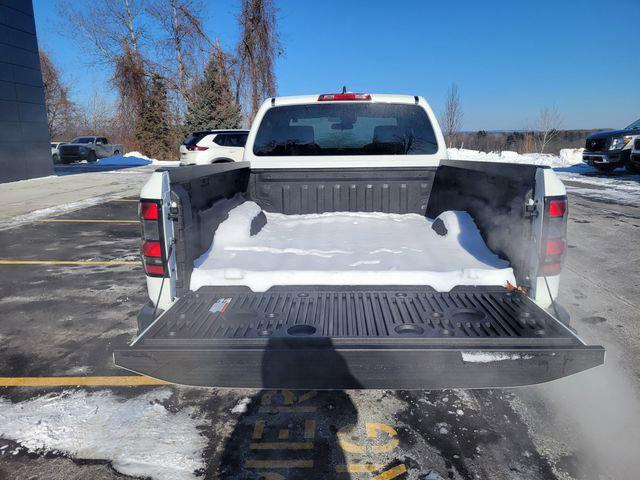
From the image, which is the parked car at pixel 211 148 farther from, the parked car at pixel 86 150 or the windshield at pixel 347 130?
the parked car at pixel 86 150

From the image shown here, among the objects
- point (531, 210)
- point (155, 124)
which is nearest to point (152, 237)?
point (531, 210)

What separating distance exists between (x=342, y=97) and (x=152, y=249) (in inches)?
98.0

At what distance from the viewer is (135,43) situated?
31.1 metres

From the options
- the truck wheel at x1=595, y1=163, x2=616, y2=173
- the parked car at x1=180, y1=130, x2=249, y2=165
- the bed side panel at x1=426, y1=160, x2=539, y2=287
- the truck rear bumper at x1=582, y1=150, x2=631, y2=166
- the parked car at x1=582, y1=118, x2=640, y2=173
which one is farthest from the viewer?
the truck wheel at x1=595, y1=163, x2=616, y2=173

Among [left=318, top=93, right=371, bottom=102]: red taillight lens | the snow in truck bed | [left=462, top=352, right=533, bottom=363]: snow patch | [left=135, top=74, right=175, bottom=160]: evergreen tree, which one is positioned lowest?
[left=462, top=352, right=533, bottom=363]: snow patch

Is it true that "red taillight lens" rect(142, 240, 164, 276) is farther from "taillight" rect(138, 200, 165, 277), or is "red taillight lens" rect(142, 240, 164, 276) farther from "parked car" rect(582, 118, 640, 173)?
"parked car" rect(582, 118, 640, 173)

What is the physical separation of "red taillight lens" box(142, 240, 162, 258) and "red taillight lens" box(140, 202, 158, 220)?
0.15m

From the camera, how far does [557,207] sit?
235 cm

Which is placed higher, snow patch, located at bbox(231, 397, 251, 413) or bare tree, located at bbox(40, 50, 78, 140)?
bare tree, located at bbox(40, 50, 78, 140)

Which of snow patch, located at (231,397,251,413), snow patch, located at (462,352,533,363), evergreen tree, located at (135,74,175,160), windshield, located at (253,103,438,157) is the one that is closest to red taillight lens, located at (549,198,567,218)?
snow patch, located at (462,352,533,363)

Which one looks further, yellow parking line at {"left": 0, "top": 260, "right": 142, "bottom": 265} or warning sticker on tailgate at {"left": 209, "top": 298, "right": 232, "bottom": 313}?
yellow parking line at {"left": 0, "top": 260, "right": 142, "bottom": 265}

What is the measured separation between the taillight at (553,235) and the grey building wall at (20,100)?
1925 centimetres

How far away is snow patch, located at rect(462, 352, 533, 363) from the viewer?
6.31ft

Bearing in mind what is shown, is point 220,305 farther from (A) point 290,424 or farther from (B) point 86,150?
(B) point 86,150
